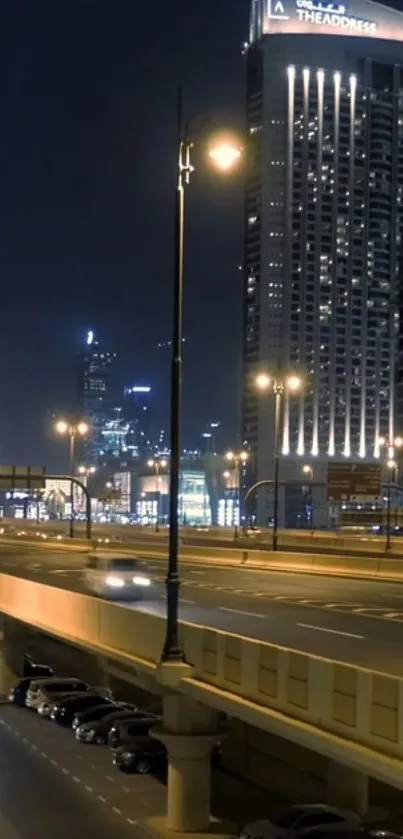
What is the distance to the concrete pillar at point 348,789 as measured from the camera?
27.5 m

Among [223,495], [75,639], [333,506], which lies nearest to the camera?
[75,639]

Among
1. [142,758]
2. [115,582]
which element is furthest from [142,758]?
[115,582]

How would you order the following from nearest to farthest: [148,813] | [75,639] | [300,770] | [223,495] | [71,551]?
[75,639]
[148,813]
[300,770]
[71,551]
[223,495]

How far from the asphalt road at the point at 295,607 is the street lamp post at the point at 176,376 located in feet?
11.9

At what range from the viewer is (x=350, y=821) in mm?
24859

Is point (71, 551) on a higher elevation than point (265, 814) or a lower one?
higher

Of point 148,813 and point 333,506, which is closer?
point 148,813

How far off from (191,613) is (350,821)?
7902mm

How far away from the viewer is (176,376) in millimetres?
19484

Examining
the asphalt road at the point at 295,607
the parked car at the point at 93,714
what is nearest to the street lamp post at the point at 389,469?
the asphalt road at the point at 295,607

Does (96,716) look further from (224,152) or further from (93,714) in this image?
(224,152)

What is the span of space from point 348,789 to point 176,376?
1400cm

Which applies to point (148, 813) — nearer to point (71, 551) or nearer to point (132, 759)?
point (132, 759)

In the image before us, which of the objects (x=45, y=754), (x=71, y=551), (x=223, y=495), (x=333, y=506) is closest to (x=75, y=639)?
(x=45, y=754)
